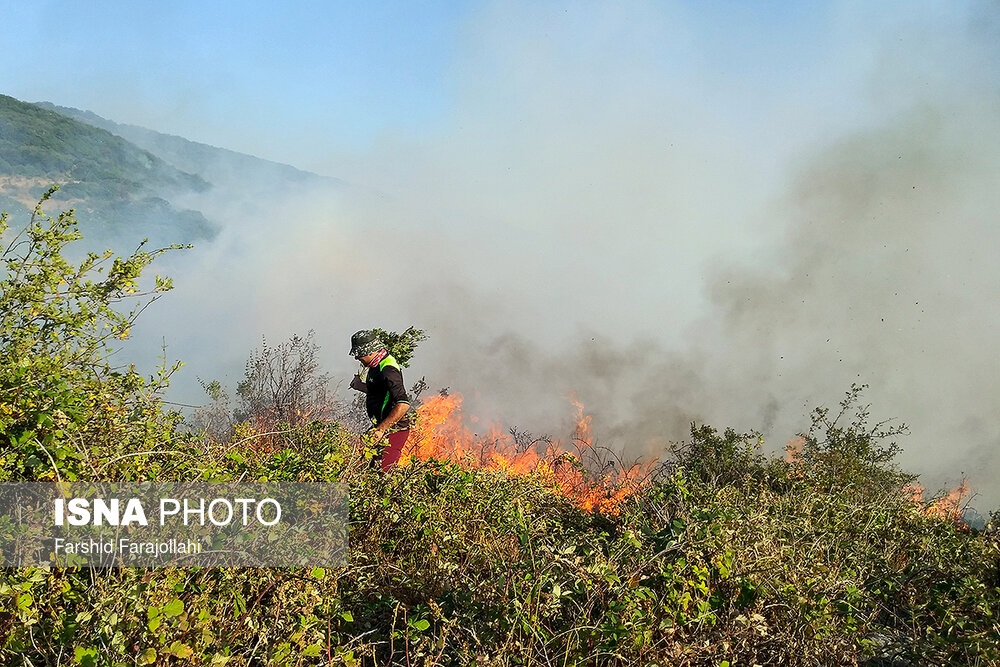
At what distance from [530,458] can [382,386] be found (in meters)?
4.50

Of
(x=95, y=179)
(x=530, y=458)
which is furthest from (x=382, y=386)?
(x=95, y=179)

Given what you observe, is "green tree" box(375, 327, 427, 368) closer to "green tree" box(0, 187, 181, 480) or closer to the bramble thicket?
the bramble thicket

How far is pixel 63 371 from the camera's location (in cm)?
308

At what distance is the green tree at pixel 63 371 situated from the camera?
2881 mm

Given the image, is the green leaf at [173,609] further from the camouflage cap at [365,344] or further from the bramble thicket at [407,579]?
the camouflage cap at [365,344]

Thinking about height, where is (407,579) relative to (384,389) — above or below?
below

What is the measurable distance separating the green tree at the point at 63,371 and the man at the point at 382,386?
6.58 ft

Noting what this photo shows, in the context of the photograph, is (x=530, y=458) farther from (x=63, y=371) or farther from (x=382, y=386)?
(x=63, y=371)

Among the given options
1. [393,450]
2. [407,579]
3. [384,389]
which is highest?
[384,389]

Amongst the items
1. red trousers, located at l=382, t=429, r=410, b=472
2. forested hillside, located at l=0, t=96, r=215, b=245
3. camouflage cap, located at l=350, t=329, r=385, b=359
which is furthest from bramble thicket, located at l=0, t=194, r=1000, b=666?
forested hillside, located at l=0, t=96, r=215, b=245

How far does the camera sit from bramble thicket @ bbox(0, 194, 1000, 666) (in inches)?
102

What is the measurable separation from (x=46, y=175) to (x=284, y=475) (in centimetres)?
6683

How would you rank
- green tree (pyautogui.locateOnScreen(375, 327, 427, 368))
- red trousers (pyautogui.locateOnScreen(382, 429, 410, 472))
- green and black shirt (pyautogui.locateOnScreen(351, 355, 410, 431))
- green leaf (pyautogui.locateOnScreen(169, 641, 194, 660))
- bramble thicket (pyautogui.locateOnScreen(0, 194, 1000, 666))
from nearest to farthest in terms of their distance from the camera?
green leaf (pyautogui.locateOnScreen(169, 641, 194, 660)), bramble thicket (pyautogui.locateOnScreen(0, 194, 1000, 666)), red trousers (pyautogui.locateOnScreen(382, 429, 410, 472)), green and black shirt (pyautogui.locateOnScreen(351, 355, 410, 431)), green tree (pyautogui.locateOnScreen(375, 327, 427, 368))

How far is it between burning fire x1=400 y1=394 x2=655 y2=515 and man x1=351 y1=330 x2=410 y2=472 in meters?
0.17
